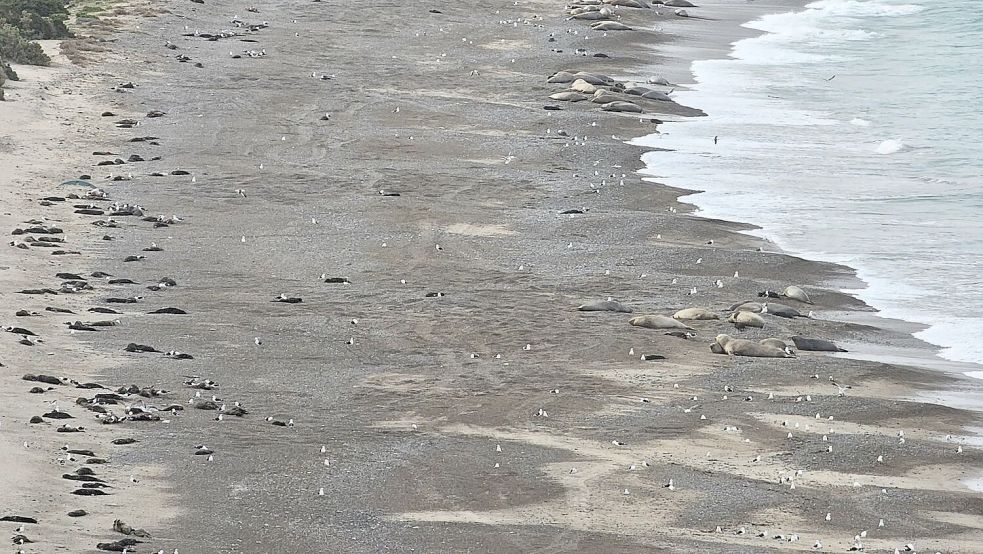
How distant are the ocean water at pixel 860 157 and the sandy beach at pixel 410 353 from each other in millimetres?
822

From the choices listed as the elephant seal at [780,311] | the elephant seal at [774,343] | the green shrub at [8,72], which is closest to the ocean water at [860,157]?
the elephant seal at [780,311]

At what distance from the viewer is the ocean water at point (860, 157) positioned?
60.5 feet

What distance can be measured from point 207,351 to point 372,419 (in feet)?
7.21

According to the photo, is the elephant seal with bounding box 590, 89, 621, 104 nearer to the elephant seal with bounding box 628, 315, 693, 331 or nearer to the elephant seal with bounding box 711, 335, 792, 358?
the elephant seal with bounding box 628, 315, 693, 331

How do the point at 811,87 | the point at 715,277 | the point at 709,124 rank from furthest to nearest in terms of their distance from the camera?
the point at 811,87, the point at 709,124, the point at 715,277

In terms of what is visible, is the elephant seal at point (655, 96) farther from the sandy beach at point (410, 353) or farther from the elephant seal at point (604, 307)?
the elephant seal at point (604, 307)

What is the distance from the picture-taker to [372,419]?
12594 millimetres

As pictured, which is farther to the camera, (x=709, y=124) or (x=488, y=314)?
(x=709, y=124)

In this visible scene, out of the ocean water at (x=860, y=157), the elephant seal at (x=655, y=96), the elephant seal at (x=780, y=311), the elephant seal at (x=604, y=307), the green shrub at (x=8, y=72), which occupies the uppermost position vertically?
the green shrub at (x=8, y=72)

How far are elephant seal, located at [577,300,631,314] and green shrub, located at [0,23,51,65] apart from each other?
13.8 m

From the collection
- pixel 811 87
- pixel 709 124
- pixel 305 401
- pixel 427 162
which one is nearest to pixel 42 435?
pixel 305 401

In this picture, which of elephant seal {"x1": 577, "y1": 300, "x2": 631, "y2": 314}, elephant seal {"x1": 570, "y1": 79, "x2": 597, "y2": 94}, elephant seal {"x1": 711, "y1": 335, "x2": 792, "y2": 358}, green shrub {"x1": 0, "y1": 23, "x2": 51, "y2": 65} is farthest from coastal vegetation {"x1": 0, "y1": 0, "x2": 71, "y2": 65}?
elephant seal {"x1": 711, "y1": 335, "x2": 792, "y2": 358}

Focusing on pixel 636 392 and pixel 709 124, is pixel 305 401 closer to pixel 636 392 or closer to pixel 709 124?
pixel 636 392

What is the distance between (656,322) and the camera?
613 inches
